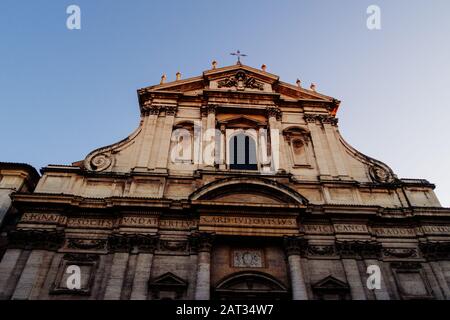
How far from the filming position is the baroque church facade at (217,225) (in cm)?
1206

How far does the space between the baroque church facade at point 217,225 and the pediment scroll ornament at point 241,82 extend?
10.3 feet

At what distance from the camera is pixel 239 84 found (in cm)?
1908

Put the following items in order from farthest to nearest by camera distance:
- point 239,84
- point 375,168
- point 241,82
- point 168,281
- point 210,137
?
1. point 241,82
2. point 239,84
3. point 210,137
4. point 375,168
5. point 168,281

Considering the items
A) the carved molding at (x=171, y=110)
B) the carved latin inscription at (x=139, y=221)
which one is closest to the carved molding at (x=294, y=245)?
the carved latin inscription at (x=139, y=221)

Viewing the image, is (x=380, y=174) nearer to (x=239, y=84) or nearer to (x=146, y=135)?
(x=239, y=84)

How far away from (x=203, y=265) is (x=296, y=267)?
122 inches

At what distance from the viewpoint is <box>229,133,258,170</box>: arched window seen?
52.9ft

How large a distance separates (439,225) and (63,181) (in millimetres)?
14347

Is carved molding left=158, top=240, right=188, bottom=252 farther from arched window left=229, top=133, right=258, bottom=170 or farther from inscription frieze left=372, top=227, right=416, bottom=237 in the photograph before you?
inscription frieze left=372, top=227, right=416, bottom=237

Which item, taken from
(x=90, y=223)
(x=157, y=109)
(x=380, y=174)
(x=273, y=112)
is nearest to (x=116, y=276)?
(x=90, y=223)

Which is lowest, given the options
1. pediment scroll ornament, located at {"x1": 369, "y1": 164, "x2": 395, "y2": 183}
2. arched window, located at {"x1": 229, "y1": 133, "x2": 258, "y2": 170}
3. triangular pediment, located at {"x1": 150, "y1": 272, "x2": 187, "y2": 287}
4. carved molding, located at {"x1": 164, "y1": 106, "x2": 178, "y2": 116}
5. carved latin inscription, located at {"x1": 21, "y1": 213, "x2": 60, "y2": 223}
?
triangular pediment, located at {"x1": 150, "y1": 272, "x2": 187, "y2": 287}

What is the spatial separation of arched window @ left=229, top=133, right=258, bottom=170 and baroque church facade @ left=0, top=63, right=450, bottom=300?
7 cm

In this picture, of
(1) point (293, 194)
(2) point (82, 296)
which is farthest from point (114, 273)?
(1) point (293, 194)

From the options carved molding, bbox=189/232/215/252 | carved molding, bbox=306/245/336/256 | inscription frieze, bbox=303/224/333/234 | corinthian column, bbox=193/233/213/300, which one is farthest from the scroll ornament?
carved molding, bbox=306/245/336/256
